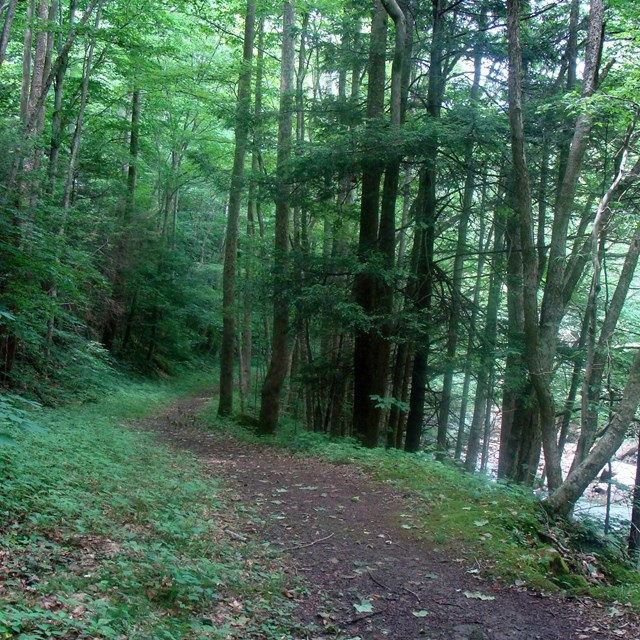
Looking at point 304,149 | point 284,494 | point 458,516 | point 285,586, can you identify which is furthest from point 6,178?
point 458,516

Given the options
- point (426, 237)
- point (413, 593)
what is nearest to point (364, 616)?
point (413, 593)

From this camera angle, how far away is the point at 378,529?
6.52 meters

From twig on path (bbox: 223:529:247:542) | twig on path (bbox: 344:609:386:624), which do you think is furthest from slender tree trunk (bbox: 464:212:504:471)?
twig on path (bbox: 344:609:386:624)

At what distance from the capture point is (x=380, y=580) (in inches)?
203

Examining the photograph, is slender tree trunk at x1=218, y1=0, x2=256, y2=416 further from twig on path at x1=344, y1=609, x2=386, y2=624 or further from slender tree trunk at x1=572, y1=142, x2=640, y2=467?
twig on path at x1=344, y1=609, x2=386, y2=624

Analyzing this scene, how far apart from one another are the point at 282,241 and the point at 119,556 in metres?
9.58

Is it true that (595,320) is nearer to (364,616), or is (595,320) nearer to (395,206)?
(364,616)

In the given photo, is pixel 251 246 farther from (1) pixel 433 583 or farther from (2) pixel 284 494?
(1) pixel 433 583

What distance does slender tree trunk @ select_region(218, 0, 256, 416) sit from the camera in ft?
42.8

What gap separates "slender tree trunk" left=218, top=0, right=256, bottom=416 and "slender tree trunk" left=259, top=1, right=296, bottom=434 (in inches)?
37.4

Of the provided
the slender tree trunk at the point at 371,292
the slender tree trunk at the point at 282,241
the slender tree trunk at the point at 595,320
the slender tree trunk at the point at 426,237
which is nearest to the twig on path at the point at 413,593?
the slender tree trunk at the point at 595,320

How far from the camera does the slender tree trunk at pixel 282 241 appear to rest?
38.7ft

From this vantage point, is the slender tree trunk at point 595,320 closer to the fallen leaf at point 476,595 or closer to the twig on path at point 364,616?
the fallen leaf at point 476,595

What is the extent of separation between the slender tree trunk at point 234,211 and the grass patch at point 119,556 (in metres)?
7.99
